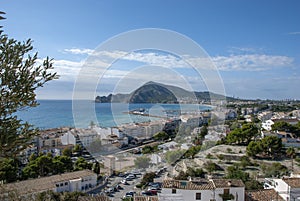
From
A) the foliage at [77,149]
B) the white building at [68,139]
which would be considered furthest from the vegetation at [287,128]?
the white building at [68,139]

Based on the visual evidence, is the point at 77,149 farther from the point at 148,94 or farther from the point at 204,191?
the point at 204,191

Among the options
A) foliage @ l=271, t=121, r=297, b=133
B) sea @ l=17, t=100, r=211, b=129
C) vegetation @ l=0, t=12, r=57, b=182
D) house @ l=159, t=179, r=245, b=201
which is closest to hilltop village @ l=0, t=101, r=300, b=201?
house @ l=159, t=179, r=245, b=201

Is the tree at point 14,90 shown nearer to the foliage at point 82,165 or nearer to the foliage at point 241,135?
the foliage at point 82,165

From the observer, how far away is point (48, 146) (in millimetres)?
16422

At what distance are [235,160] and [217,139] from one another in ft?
10.1

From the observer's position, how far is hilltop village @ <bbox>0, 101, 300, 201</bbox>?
19.1ft

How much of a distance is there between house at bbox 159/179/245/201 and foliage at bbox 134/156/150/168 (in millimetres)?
4477

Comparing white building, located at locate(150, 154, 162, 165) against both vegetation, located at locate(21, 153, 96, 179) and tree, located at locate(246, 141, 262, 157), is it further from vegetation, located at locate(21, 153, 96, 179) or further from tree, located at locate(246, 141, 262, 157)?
tree, located at locate(246, 141, 262, 157)

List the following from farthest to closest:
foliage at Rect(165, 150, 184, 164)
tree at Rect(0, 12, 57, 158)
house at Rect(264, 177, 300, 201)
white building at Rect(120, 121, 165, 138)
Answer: white building at Rect(120, 121, 165, 138) → foliage at Rect(165, 150, 184, 164) → house at Rect(264, 177, 300, 201) → tree at Rect(0, 12, 57, 158)

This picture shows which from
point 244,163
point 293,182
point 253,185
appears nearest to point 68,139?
point 244,163

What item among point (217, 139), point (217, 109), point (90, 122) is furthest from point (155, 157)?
point (217, 109)

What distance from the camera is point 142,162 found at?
10.2 meters

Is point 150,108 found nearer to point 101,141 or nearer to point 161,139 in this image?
point 161,139

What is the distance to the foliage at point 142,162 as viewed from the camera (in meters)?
10.1
